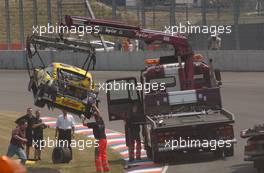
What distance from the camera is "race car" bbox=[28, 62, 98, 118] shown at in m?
12.3

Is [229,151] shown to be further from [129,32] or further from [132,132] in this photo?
[129,32]

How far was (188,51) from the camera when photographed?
1403 cm

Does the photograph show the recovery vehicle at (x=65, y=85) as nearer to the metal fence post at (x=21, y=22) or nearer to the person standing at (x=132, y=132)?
the person standing at (x=132, y=132)

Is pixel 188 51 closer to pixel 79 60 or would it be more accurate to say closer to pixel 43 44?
pixel 43 44

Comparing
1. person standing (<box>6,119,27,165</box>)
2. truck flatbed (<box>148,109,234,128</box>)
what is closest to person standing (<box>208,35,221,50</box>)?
truck flatbed (<box>148,109,234,128</box>)

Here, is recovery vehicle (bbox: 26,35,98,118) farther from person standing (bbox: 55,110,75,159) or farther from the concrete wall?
the concrete wall

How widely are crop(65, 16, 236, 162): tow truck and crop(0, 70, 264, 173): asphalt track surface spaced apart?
0.51m

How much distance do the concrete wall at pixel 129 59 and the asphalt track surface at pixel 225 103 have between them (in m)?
1.00

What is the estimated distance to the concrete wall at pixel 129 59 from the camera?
104 ft

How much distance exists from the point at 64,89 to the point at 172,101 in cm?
276

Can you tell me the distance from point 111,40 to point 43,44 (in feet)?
99.7

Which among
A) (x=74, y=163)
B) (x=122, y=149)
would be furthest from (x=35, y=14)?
(x=74, y=163)

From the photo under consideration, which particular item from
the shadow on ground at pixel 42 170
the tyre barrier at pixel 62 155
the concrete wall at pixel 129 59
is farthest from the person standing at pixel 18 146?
the concrete wall at pixel 129 59

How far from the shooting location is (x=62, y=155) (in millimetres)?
13602
